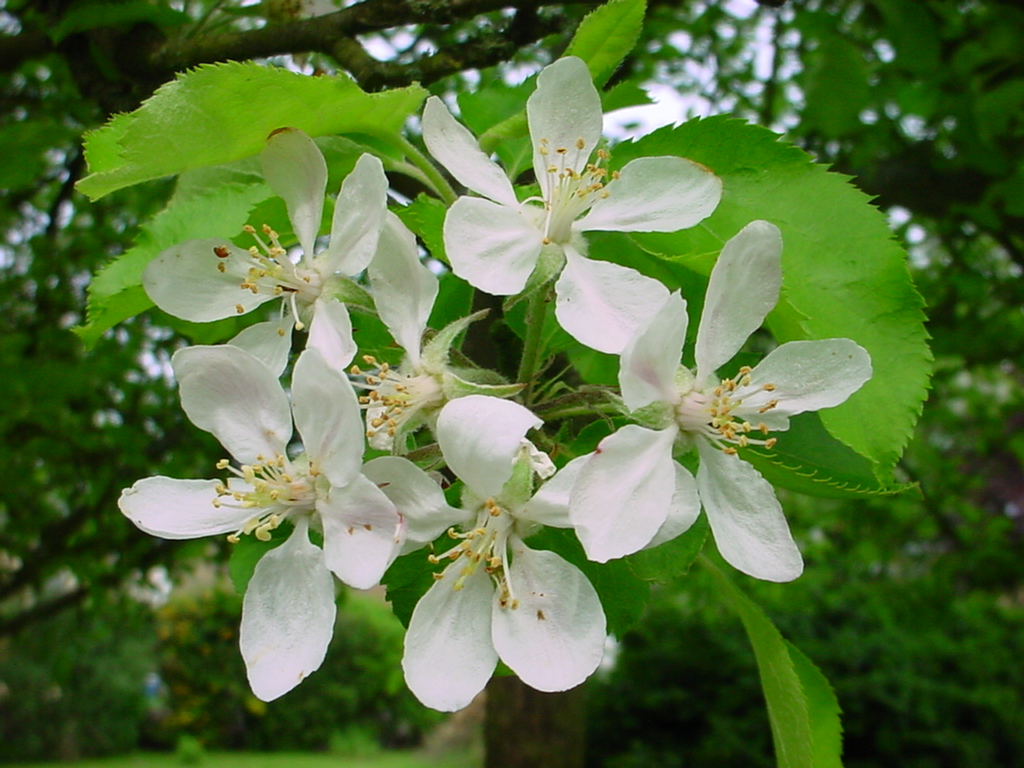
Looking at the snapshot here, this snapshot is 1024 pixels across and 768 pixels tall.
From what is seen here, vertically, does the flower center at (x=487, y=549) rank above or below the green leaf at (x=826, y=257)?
below

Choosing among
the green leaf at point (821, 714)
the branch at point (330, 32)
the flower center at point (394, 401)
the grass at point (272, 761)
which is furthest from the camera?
the grass at point (272, 761)

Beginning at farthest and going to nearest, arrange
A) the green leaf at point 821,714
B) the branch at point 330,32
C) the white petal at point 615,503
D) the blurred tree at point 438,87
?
the blurred tree at point 438,87, the branch at point 330,32, the green leaf at point 821,714, the white petal at point 615,503

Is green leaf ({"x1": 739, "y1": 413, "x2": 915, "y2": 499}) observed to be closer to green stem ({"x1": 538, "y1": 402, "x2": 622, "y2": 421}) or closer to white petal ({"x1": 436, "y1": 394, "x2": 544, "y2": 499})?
green stem ({"x1": 538, "y1": 402, "x2": 622, "y2": 421})

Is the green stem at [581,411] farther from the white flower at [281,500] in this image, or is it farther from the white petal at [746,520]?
the white flower at [281,500]

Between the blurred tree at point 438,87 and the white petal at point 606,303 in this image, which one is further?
the blurred tree at point 438,87

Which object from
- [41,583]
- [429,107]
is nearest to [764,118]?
[429,107]

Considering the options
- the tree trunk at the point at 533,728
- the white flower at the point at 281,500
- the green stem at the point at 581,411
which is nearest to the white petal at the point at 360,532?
the white flower at the point at 281,500

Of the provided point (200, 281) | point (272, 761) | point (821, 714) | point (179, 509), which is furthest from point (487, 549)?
point (272, 761)
